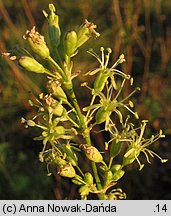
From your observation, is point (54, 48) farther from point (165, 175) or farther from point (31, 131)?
point (31, 131)

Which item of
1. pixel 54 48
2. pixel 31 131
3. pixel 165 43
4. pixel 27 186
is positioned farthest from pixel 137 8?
pixel 54 48

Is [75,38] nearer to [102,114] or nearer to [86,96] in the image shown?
[102,114]

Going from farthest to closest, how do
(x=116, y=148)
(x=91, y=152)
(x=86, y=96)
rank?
(x=86, y=96) < (x=116, y=148) < (x=91, y=152)

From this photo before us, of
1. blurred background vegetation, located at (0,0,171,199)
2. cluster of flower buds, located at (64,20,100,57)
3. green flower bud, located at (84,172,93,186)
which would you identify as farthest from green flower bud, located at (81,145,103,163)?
blurred background vegetation, located at (0,0,171,199)

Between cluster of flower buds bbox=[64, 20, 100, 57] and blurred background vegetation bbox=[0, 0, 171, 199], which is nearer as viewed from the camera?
cluster of flower buds bbox=[64, 20, 100, 57]

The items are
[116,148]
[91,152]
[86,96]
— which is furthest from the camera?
[86,96]

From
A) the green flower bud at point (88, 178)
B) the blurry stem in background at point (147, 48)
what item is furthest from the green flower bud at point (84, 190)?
the blurry stem in background at point (147, 48)

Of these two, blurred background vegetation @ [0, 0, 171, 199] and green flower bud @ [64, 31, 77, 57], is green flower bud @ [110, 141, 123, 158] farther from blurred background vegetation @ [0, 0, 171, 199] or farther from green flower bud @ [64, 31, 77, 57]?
blurred background vegetation @ [0, 0, 171, 199]

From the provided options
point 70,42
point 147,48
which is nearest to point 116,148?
point 70,42

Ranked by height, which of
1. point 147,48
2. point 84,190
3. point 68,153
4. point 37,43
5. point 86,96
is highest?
point 147,48
